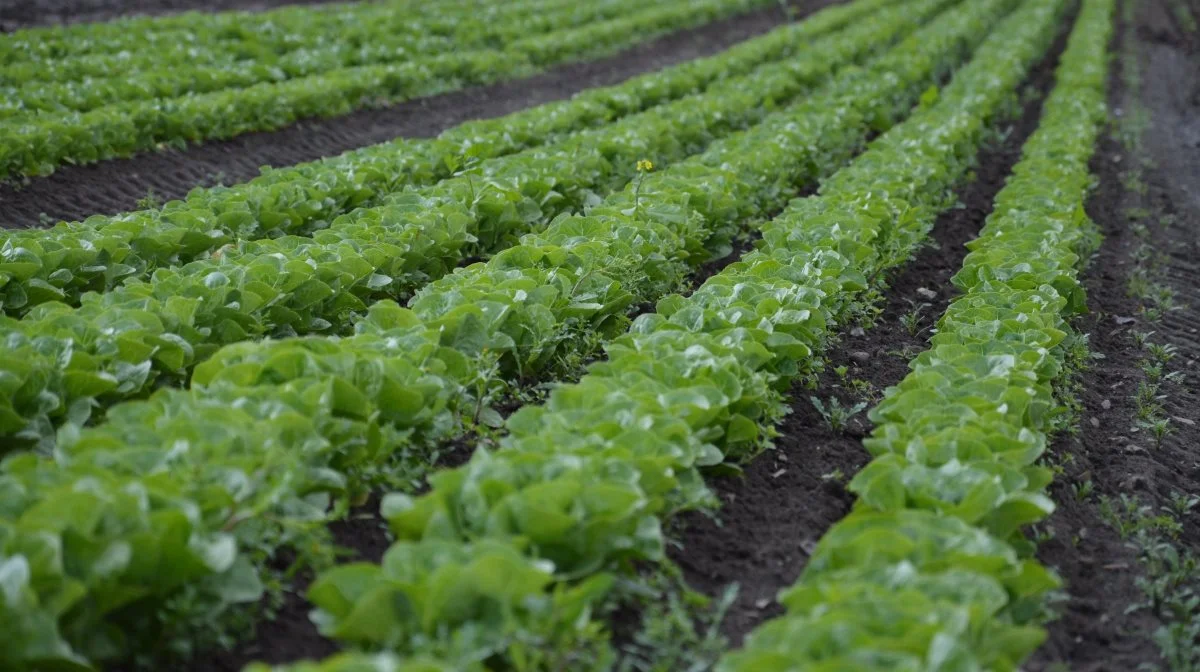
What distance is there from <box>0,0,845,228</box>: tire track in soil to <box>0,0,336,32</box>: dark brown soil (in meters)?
5.93

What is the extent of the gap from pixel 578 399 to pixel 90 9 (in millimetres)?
14946

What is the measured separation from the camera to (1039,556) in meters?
4.07

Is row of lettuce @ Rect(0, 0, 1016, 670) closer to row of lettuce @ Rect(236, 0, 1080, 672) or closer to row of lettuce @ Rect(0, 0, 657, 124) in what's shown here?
row of lettuce @ Rect(236, 0, 1080, 672)

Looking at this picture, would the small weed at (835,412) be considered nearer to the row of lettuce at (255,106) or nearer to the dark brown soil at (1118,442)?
the dark brown soil at (1118,442)

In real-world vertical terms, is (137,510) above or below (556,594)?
above

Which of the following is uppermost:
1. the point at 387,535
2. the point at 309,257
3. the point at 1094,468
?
the point at 309,257

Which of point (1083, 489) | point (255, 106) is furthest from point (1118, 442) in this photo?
point (255, 106)

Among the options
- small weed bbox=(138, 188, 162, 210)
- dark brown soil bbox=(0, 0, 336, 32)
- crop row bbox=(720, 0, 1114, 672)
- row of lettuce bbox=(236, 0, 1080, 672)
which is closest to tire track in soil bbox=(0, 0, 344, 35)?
dark brown soil bbox=(0, 0, 336, 32)

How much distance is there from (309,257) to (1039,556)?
3670mm

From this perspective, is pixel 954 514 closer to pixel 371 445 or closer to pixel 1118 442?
pixel 371 445

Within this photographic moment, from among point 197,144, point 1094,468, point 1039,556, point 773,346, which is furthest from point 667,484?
point 197,144

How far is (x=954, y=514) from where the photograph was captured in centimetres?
337

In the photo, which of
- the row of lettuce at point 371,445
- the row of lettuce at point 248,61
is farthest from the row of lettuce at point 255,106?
the row of lettuce at point 371,445

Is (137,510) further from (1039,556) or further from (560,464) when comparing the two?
(1039,556)
